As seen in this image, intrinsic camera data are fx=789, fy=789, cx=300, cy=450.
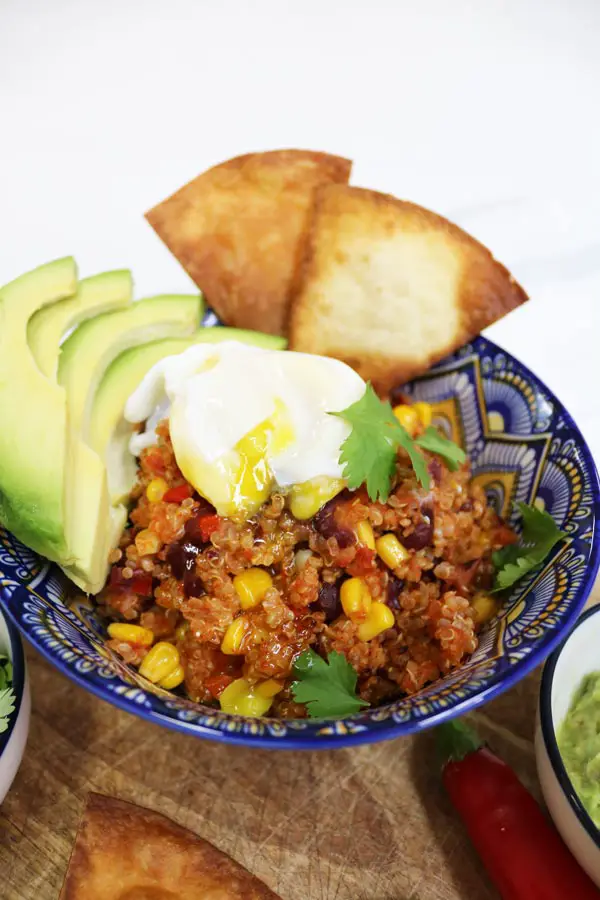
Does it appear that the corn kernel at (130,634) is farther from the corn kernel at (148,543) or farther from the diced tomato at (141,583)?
the corn kernel at (148,543)

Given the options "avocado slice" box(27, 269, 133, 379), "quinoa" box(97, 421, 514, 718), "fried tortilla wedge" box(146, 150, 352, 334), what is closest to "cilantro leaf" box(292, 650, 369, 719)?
"quinoa" box(97, 421, 514, 718)

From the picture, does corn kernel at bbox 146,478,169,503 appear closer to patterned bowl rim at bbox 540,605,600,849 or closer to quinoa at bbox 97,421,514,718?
quinoa at bbox 97,421,514,718

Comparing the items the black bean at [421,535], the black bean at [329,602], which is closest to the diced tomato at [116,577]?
the black bean at [329,602]

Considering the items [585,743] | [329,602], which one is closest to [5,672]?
[329,602]

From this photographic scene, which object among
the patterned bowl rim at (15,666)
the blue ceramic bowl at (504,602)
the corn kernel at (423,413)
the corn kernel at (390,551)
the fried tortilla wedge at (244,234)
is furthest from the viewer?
the fried tortilla wedge at (244,234)

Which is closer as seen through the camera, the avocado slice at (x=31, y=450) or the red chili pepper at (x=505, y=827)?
the avocado slice at (x=31, y=450)

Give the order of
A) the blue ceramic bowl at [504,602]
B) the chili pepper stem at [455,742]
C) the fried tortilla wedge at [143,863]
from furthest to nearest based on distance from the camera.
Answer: the chili pepper stem at [455,742], the fried tortilla wedge at [143,863], the blue ceramic bowl at [504,602]
